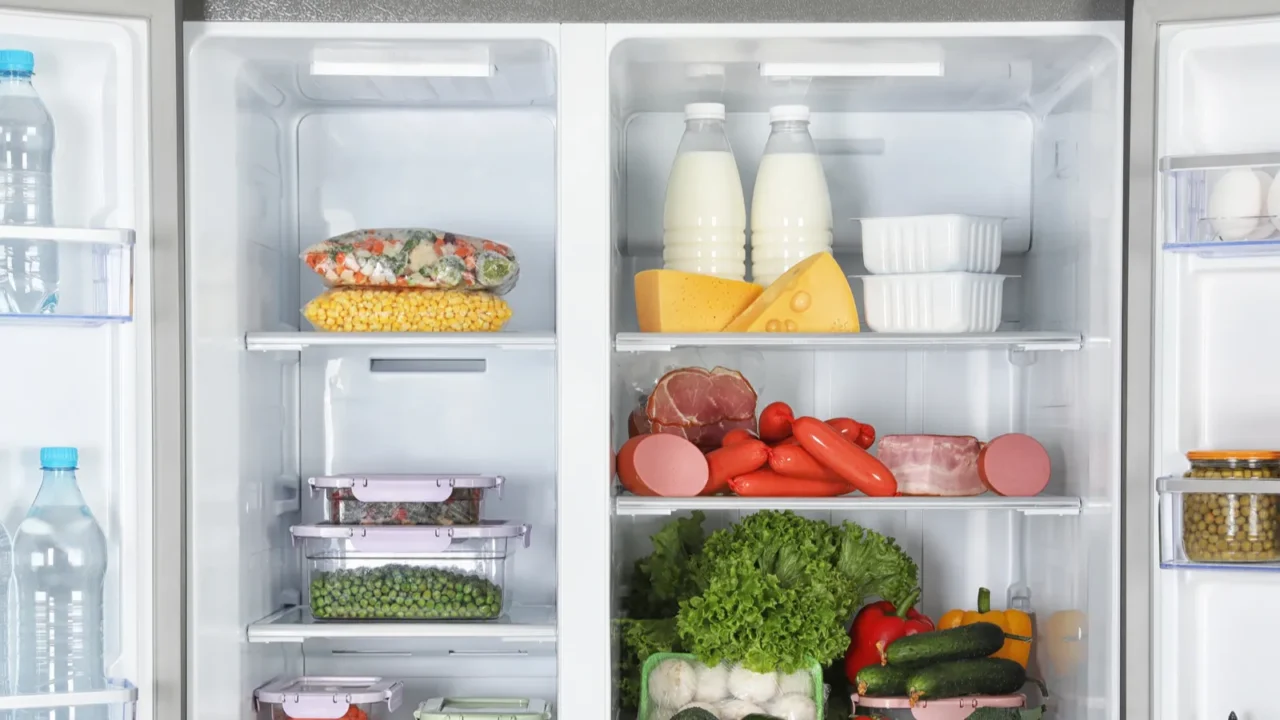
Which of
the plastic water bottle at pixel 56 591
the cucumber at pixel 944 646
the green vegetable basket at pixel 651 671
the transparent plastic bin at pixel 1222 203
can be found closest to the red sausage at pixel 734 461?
the green vegetable basket at pixel 651 671

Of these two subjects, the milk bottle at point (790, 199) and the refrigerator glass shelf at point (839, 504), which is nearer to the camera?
the refrigerator glass shelf at point (839, 504)

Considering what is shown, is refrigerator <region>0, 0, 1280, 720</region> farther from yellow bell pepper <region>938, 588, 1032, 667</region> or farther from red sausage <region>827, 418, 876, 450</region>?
red sausage <region>827, 418, 876, 450</region>

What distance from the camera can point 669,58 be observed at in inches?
74.2

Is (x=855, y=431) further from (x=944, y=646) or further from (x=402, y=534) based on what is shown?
(x=402, y=534)

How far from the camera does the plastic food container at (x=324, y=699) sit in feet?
6.55

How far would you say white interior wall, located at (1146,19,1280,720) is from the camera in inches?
66.2

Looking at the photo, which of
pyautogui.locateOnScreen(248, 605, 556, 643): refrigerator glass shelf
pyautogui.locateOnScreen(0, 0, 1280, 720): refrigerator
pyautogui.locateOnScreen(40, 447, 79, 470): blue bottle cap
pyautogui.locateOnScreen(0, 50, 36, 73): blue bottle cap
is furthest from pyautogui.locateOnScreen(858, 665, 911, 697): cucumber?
pyautogui.locateOnScreen(0, 50, 36, 73): blue bottle cap

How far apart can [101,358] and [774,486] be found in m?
1.08

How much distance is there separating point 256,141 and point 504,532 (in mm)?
813

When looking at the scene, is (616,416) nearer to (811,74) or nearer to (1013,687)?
(811,74)

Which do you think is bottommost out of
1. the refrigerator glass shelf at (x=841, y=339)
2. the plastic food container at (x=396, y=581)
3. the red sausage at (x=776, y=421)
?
the plastic food container at (x=396, y=581)

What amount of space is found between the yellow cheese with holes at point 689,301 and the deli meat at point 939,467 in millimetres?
356

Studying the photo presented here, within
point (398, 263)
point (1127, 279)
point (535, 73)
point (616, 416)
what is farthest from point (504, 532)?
point (1127, 279)

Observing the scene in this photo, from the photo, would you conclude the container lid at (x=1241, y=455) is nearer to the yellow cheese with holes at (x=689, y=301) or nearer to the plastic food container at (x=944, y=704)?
the plastic food container at (x=944, y=704)
